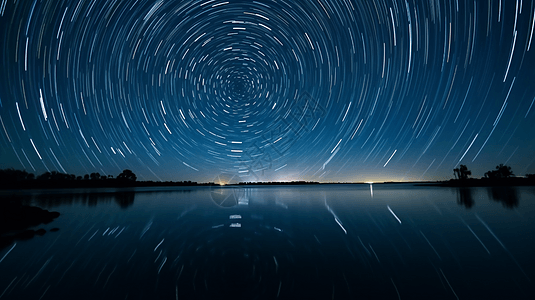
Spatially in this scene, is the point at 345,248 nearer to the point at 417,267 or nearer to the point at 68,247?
the point at 417,267

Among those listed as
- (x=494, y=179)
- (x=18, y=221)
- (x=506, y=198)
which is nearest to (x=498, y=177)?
(x=494, y=179)

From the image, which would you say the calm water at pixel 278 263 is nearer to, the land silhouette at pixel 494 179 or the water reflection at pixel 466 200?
the water reflection at pixel 466 200

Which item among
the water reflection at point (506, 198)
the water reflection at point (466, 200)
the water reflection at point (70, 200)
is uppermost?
the water reflection at point (506, 198)

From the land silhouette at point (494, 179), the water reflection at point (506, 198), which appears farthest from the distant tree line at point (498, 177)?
the water reflection at point (506, 198)

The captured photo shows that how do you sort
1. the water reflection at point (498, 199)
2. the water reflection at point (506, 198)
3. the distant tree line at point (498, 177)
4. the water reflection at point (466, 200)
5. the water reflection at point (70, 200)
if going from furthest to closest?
the distant tree line at point (498, 177) → the water reflection at point (70, 200) → the water reflection at point (466, 200) → the water reflection at point (498, 199) → the water reflection at point (506, 198)

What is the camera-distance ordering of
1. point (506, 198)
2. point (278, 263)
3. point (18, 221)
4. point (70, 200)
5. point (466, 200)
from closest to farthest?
point (278, 263)
point (18, 221)
point (466, 200)
point (506, 198)
point (70, 200)

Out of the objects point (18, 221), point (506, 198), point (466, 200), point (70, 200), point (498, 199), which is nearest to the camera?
→ point (18, 221)

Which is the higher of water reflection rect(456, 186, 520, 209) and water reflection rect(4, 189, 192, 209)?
water reflection rect(456, 186, 520, 209)

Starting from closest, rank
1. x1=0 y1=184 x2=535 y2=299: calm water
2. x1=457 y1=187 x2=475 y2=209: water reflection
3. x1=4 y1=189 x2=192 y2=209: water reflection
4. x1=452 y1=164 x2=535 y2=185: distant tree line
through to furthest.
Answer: x1=0 y1=184 x2=535 y2=299: calm water < x1=457 y1=187 x2=475 y2=209: water reflection < x1=4 y1=189 x2=192 y2=209: water reflection < x1=452 y1=164 x2=535 y2=185: distant tree line

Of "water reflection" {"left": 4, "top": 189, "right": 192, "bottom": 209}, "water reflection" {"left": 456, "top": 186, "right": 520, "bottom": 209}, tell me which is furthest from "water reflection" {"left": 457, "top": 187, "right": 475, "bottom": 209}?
"water reflection" {"left": 4, "top": 189, "right": 192, "bottom": 209}

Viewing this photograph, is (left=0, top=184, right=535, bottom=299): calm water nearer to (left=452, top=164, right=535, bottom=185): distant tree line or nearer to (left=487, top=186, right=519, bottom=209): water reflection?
(left=487, top=186, right=519, bottom=209): water reflection

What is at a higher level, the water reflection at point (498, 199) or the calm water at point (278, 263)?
the water reflection at point (498, 199)

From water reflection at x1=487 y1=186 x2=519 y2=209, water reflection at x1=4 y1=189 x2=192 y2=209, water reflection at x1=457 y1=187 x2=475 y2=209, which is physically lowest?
water reflection at x1=4 y1=189 x2=192 y2=209

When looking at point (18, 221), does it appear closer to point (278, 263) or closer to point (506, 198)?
point (278, 263)
